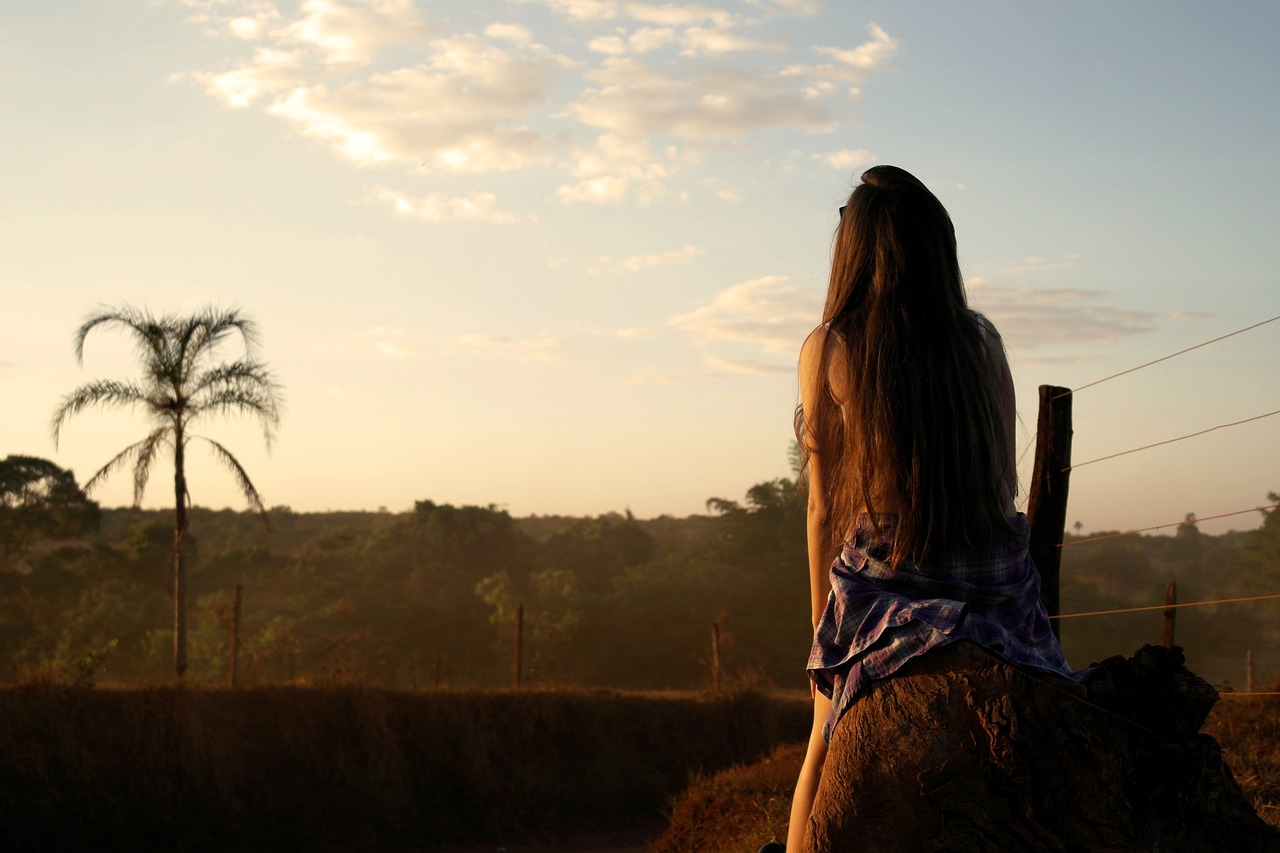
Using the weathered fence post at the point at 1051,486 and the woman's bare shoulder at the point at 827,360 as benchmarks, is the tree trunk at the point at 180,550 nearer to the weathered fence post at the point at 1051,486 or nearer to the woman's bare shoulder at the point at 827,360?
the weathered fence post at the point at 1051,486

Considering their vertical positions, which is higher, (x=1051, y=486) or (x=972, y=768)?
(x=1051, y=486)

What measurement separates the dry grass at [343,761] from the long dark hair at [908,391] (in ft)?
46.5

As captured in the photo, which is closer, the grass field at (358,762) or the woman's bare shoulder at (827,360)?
the woman's bare shoulder at (827,360)

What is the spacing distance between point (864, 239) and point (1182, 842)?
1514mm

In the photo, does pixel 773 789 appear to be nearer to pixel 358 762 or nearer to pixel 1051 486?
pixel 1051 486

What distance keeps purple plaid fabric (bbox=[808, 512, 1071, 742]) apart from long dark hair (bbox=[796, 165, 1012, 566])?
42mm

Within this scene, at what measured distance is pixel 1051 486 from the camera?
7.72m

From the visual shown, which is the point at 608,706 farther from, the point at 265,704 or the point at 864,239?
the point at 864,239

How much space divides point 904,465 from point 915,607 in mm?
293

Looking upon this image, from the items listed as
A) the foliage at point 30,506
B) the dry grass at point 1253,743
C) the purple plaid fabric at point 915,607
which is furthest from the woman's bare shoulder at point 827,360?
the foliage at point 30,506

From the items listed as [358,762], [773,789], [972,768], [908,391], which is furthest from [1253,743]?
[358,762]

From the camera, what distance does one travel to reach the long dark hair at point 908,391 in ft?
7.32

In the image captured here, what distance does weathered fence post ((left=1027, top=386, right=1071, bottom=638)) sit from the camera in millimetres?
7688

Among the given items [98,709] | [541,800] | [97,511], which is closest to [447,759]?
[541,800]
